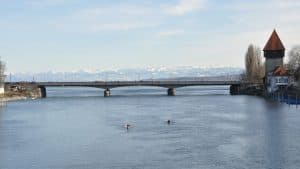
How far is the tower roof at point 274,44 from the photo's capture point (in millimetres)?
115625

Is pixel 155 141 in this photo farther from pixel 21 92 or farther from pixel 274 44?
pixel 21 92

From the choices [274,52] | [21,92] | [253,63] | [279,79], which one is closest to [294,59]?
[279,79]

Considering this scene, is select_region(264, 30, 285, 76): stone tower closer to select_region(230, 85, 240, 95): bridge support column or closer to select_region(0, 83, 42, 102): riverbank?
select_region(230, 85, 240, 95): bridge support column

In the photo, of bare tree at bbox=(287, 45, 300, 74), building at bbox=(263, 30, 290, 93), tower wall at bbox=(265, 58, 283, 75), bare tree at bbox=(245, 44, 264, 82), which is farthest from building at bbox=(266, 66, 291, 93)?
bare tree at bbox=(245, 44, 264, 82)

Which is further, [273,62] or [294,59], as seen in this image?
[273,62]

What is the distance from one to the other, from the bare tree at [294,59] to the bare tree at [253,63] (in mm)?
20530

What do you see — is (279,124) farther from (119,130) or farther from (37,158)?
(37,158)

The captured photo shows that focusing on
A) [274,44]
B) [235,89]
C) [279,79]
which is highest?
[274,44]

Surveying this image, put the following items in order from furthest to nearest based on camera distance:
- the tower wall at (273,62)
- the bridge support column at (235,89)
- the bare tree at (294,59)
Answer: the bridge support column at (235,89)
the tower wall at (273,62)
the bare tree at (294,59)

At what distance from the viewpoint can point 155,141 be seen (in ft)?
159

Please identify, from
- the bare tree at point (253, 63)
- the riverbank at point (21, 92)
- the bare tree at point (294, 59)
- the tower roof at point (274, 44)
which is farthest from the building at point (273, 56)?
the riverbank at point (21, 92)

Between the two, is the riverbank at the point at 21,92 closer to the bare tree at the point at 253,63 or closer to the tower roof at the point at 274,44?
the bare tree at the point at 253,63

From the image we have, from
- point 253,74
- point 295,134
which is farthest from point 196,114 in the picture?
point 253,74

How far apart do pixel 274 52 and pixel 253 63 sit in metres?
→ 12.2
